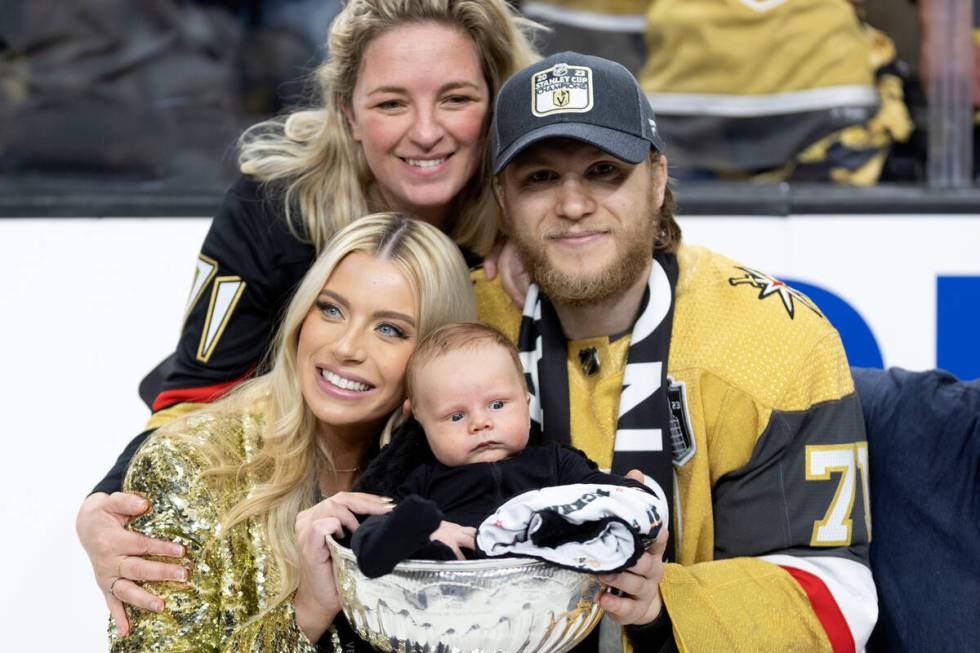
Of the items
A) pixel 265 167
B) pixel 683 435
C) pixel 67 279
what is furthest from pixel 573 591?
pixel 67 279

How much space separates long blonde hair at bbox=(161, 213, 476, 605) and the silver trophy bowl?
378 millimetres

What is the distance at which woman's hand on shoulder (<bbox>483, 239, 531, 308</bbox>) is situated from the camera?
2.66 meters

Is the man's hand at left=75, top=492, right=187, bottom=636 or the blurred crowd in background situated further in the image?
the blurred crowd in background

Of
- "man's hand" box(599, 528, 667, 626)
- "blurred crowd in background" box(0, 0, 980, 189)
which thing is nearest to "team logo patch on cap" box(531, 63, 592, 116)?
"man's hand" box(599, 528, 667, 626)

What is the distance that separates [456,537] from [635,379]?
2.11 feet

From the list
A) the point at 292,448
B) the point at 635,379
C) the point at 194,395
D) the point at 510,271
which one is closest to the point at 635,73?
the point at 510,271

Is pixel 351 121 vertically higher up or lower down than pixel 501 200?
higher up

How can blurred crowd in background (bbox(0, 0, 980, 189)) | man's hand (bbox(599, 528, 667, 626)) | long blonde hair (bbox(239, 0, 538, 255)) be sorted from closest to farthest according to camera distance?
man's hand (bbox(599, 528, 667, 626)), long blonde hair (bbox(239, 0, 538, 255)), blurred crowd in background (bbox(0, 0, 980, 189))

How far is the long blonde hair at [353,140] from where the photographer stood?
109 inches

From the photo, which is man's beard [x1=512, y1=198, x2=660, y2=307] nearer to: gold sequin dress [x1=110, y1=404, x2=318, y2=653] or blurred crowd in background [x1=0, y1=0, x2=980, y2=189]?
gold sequin dress [x1=110, y1=404, x2=318, y2=653]

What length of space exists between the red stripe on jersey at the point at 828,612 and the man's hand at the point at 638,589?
0.30m

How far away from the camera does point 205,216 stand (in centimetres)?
364

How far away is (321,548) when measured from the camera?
78.6 inches

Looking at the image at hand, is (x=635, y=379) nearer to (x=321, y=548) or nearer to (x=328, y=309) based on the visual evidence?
(x=328, y=309)
